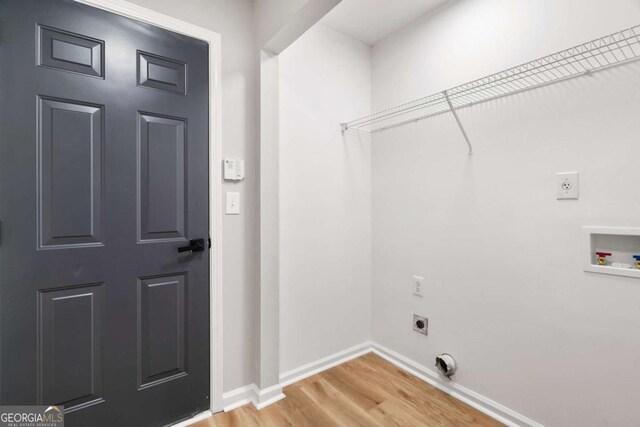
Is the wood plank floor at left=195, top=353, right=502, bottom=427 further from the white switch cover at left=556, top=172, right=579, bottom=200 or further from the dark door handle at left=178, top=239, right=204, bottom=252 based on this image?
the white switch cover at left=556, top=172, right=579, bottom=200

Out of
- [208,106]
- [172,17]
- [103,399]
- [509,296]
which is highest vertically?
[172,17]

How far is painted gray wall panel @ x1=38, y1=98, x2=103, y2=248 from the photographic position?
3.92ft

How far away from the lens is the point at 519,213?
4.99ft

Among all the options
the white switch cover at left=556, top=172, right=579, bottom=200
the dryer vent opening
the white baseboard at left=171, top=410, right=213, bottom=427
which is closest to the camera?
the white switch cover at left=556, top=172, right=579, bottom=200

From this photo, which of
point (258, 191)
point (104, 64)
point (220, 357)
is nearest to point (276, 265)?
point (258, 191)

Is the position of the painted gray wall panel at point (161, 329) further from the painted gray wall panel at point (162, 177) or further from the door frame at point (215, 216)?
the painted gray wall panel at point (162, 177)

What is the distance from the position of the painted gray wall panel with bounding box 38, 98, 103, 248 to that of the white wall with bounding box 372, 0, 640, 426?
1864 mm

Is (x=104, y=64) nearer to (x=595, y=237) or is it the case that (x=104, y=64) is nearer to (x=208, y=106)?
(x=208, y=106)

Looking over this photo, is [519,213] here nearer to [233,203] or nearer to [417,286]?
[417,286]

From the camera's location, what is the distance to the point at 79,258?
1.26 meters

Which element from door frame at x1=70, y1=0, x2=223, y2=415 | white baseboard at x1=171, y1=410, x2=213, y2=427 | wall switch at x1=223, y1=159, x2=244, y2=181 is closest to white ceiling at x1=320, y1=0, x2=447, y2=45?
door frame at x1=70, y1=0, x2=223, y2=415

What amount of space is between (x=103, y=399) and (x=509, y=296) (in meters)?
2.13

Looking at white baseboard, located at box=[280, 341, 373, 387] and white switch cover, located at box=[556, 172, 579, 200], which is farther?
white baseboard, located at box=[280, 341, 373, 387]

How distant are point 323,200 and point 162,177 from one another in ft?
3.55
